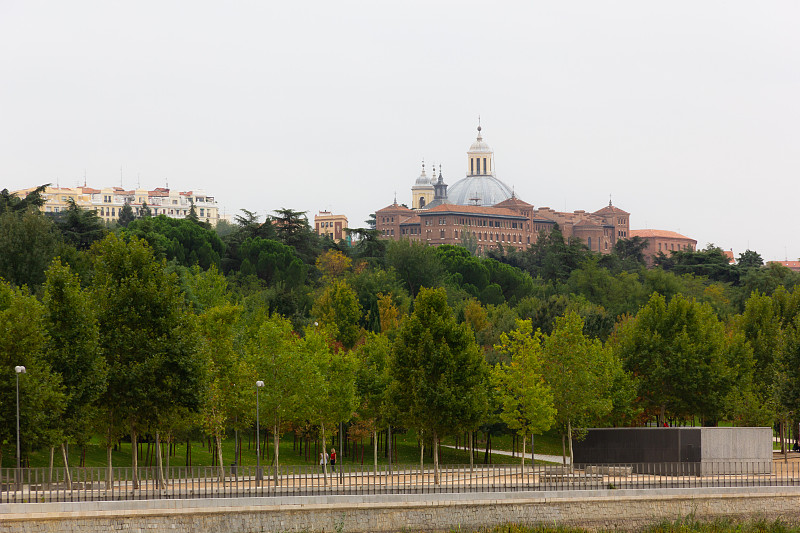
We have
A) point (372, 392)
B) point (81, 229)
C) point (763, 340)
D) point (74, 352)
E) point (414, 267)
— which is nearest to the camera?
point (74, 352)

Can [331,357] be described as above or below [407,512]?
above

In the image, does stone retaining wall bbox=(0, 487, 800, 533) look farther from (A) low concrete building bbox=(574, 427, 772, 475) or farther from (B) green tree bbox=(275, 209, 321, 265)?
(B) green tree bbox=(275, 209, 321, 265)

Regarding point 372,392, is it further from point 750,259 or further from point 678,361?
point 750,259

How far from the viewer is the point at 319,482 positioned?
167 ft

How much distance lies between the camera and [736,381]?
254 feet

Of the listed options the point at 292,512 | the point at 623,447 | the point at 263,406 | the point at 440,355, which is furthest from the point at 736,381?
the point at 292,512

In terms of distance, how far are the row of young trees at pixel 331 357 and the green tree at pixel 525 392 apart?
0.13 meters

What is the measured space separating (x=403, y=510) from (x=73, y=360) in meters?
14.9

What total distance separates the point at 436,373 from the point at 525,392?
343 inches

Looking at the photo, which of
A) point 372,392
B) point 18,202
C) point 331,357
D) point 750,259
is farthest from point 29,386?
point 750,259

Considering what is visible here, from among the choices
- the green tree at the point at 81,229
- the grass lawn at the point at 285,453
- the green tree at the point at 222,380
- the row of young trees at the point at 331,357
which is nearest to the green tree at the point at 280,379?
the row of young trees at the point at 331,357

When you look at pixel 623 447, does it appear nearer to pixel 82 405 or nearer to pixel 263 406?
pixel 263 406

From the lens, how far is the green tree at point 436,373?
191ft

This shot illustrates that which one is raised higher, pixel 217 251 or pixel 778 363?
pixel 217 251
